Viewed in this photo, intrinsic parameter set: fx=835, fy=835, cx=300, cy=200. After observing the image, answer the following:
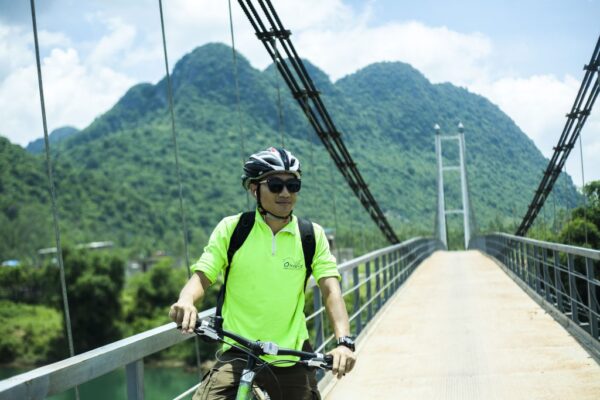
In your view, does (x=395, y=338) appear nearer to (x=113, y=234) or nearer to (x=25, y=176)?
(x=25, y=176)

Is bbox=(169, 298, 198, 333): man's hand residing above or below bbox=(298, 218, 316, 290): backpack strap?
below

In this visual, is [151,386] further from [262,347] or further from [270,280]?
[262,347]

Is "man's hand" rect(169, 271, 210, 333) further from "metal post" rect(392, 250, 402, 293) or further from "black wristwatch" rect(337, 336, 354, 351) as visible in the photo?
"metal post" rect(392, 250, 402, 293)

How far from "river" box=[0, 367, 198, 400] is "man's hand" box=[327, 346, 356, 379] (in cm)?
4754

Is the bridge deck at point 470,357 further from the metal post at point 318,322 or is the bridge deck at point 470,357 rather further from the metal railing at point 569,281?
the metal post at point 318,322

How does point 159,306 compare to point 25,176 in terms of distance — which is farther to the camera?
point 25,176

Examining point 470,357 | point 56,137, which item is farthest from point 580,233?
point 56,137

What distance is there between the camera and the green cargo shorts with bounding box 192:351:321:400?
90.3 inches

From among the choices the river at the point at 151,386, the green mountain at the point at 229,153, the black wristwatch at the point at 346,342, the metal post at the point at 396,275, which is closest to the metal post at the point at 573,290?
the black wristwatch at the point at 346,342

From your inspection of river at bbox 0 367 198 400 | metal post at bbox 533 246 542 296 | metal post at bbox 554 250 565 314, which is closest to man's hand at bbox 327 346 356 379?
metal post at bbox 554 250 565 314

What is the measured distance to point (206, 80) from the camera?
127m

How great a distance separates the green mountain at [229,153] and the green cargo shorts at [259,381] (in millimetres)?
47017

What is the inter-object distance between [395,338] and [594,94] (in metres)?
8.55

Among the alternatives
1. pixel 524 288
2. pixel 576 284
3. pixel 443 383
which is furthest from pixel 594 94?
pixel 443 383
